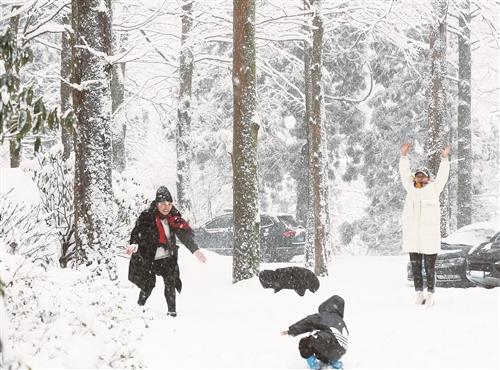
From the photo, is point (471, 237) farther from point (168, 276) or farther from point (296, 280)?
point (168, 276)

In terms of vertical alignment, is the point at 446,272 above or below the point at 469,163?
below

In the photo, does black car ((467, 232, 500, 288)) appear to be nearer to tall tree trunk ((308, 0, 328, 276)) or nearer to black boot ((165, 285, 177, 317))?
tall tree trunk ((308, 0, 328, 276))

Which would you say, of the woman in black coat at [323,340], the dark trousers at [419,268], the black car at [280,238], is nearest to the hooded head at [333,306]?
the woman in black coat at [323,340]

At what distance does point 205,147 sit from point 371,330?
2514 centimetres

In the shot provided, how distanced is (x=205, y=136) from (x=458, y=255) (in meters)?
20.2

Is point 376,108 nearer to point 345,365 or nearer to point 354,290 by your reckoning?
point 354,290

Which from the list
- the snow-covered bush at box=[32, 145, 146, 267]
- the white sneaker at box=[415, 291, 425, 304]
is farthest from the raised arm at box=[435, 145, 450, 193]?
the snow-covered bush at box=[32, 145, 146, 267]

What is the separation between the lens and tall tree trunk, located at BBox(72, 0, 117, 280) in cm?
882

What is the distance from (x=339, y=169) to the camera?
3186 centimetres

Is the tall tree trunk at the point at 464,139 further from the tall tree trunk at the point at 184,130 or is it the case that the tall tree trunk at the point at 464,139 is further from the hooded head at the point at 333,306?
the hooded head at the point at 333,306

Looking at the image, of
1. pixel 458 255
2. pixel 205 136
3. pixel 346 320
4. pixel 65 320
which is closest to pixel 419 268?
pixel 346 320

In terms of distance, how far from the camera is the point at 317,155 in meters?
15.0

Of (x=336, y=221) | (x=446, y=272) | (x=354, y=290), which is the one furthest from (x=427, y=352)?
(x=336, y=221)

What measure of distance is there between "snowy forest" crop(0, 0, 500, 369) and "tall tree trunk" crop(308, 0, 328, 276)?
34mm
